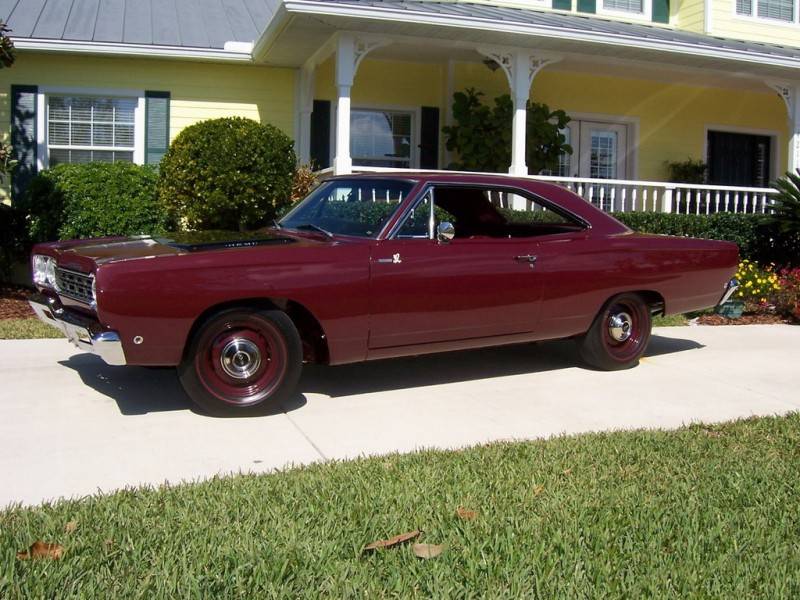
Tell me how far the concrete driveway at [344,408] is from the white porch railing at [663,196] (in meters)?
5.52

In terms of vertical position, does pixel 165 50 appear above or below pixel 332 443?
above

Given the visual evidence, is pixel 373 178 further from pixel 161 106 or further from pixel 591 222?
pixel 161 106

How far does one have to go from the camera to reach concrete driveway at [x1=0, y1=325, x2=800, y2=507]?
14.4 feet

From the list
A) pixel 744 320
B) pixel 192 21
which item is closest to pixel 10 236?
pixel 192 21

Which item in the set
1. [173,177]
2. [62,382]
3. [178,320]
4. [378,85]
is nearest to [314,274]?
[178,320]

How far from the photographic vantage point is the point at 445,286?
5703 mm

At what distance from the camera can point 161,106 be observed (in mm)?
12703

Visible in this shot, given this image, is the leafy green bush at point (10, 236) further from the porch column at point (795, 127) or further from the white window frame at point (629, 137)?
the porch column at point (795, 127)

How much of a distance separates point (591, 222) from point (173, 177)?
593 cm

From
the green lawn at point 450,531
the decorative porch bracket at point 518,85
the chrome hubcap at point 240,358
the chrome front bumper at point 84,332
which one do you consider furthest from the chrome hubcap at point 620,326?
the decorative porch bracket at point 518,85

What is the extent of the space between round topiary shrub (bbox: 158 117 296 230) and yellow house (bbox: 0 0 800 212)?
108 cm

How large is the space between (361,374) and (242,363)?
1518 millimetres

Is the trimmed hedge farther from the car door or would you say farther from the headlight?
the headlight

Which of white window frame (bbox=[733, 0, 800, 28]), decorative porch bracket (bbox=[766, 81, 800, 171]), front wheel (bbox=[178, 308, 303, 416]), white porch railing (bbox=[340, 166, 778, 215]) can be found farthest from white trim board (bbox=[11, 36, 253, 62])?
white window frame (bbox=[733, 0, 800, 28])
